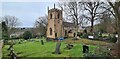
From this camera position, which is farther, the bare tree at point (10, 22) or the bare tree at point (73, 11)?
the bare tree at point (73, 11)

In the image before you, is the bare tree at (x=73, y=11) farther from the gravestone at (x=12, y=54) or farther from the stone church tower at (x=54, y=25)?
the gravestone at (x=12, y=54)

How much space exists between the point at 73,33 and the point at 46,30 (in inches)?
21.5

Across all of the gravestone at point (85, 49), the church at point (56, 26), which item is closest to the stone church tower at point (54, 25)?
the church at point (56, 26)

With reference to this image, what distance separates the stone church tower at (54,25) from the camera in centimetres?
341

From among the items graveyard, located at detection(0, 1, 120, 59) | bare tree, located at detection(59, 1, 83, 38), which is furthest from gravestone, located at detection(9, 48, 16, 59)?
bare tree, located at detection(59, 1, 83, 38)

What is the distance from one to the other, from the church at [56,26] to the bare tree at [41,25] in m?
0.07

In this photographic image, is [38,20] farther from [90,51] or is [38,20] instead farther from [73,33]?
[90,51]

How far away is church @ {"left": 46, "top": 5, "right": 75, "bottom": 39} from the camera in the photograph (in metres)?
3.42

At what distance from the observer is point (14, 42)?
328cm

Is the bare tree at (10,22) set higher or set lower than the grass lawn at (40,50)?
higher

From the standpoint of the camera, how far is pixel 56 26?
11.5 ft

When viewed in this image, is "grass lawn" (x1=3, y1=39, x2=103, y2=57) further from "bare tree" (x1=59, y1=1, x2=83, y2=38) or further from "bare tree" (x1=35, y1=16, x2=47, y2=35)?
"bare tree" (x1=59, y1=1, x2=83, y2=38)

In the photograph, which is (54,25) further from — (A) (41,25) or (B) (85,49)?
(B) (85,49)

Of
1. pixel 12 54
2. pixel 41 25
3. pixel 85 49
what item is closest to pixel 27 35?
pixel 41 25
